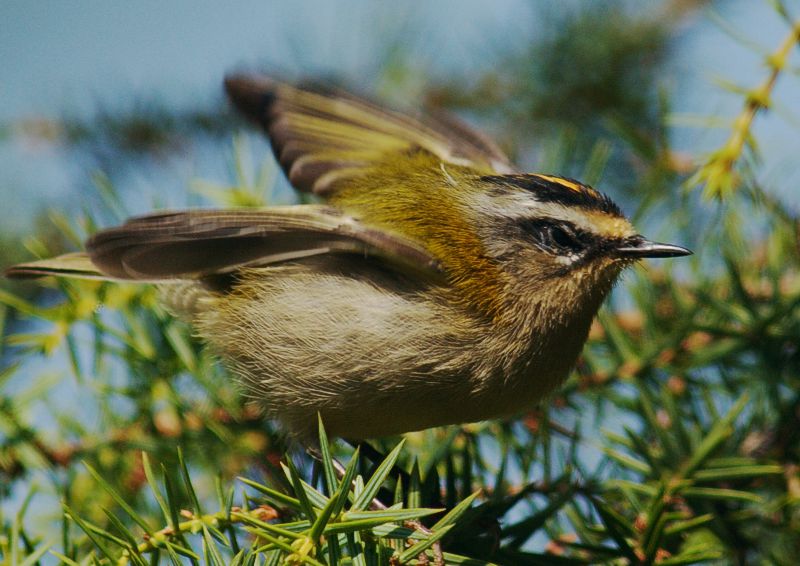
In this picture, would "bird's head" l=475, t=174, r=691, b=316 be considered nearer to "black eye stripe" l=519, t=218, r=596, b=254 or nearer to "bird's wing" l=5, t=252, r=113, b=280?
"black eye stripe" l=519, t=218, r=596, b=254

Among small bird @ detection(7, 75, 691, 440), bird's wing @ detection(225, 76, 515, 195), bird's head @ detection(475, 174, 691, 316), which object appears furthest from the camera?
bird's wing @ detection(225, 76, 515, 195)

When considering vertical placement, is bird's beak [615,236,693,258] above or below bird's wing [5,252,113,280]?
below

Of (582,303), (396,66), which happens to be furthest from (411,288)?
(396,66)

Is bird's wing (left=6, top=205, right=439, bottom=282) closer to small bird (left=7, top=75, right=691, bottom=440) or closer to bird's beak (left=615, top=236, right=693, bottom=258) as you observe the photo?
small bird (left=7, top=75, right=691, bottom=440)

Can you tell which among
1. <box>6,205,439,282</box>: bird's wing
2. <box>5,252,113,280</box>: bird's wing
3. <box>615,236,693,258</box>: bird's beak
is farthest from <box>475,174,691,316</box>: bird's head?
<box>5,252,113,280</box>: bird's wing

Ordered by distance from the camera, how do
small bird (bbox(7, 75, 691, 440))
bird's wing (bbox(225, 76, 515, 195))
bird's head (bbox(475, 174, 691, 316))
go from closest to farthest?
small bird (bbox(7, 75, 691, 440))
bird's head (bbox(475, 174, 691, 316))
bird's wing (bbox(225, 76, 515, 195))

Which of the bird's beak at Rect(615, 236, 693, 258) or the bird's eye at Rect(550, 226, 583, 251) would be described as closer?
the bird's beak at Rect(615, 236, 693, 258)

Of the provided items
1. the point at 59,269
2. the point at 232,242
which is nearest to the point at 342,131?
the point at 232,242
